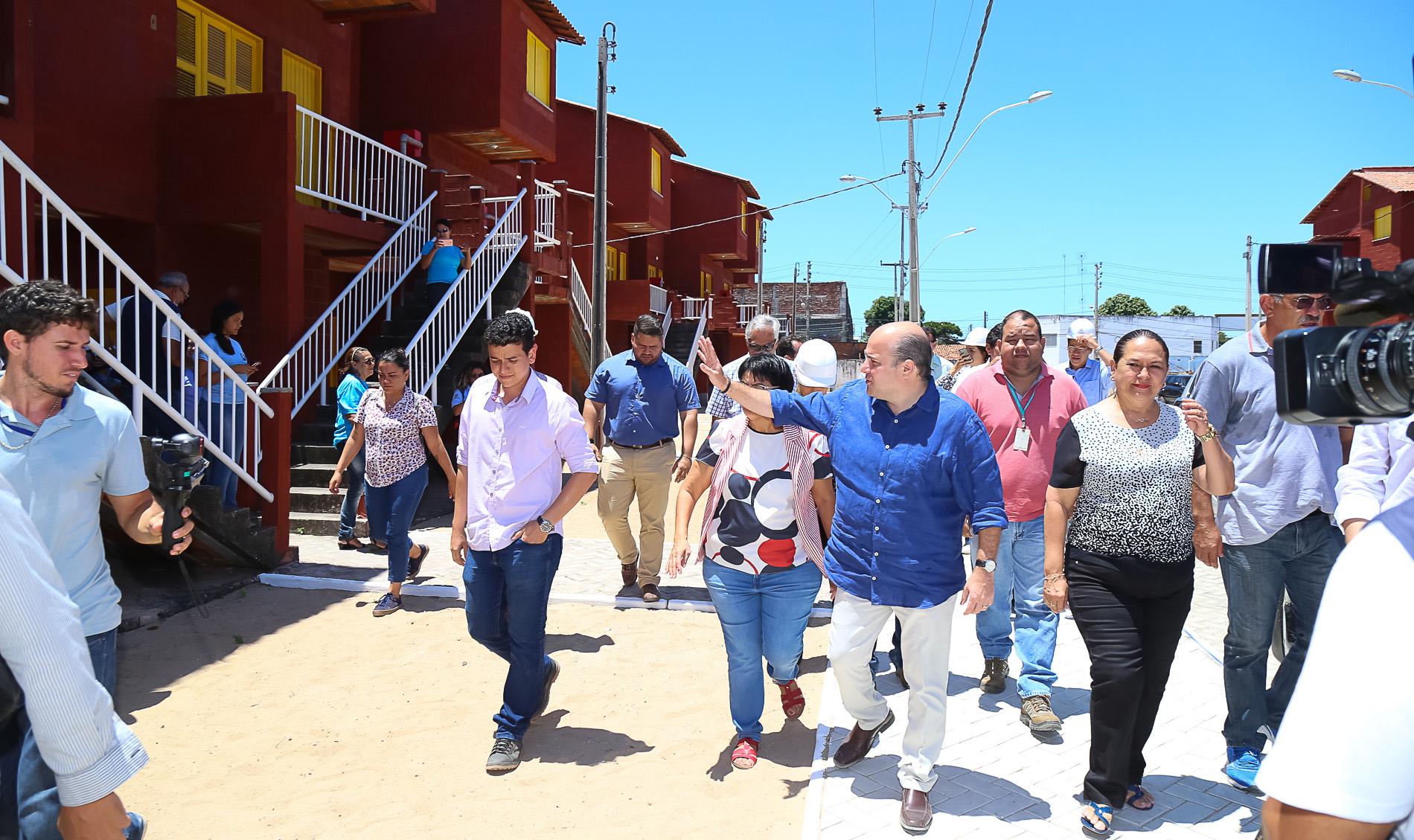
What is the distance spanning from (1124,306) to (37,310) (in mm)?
91293

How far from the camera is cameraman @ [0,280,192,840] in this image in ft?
9.18

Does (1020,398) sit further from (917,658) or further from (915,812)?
(915,812)

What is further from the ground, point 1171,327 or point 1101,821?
point 1171,327

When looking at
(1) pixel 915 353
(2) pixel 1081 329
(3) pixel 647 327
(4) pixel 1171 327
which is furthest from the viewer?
(4) pixel 1171 327

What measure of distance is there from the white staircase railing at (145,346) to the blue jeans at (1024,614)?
18.9 ft

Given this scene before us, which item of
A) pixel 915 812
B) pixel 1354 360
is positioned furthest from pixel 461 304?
pixel 1354 360

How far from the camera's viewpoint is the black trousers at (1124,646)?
354cm

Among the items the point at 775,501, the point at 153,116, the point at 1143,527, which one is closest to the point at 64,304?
the point at 775,501

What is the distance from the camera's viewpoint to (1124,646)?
11.7 feet

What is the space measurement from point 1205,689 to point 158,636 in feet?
20.9

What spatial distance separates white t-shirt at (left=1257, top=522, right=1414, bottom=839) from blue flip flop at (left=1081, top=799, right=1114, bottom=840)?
2661mm

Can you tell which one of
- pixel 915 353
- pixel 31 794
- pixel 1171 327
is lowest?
pixel 31 794

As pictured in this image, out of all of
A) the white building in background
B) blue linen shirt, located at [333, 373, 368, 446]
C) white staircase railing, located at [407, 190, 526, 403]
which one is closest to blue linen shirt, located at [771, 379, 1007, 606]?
blue linen shirt, located at [333, 373, 368, 446]

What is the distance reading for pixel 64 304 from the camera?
2.87 meters
